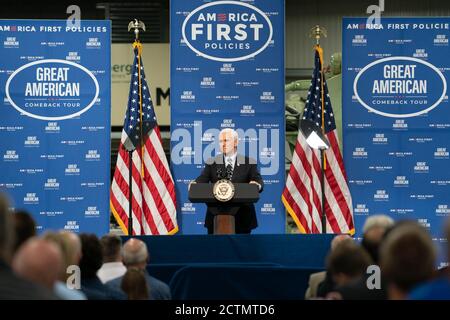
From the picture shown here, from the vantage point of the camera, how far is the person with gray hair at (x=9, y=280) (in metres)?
3.08

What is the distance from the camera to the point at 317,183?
11281 mm

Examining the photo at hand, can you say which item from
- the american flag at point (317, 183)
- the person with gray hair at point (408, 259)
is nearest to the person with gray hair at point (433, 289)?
the person with gray hair at point (408, 259)

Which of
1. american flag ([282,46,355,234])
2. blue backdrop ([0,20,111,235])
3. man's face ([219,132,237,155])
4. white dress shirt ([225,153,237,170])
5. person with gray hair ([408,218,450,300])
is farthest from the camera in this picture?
blue backdrop ([0,20,111,235])

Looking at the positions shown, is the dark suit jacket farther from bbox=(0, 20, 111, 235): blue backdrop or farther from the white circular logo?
bbox=(0, 20, 111, 235): blue backdrop

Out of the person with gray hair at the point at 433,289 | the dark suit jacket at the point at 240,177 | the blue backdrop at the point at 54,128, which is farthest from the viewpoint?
the blue backdrop at the point at 54,128

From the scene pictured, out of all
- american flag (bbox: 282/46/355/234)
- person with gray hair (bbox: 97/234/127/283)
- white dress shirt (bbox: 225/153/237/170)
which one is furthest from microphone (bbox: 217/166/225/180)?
person with gray hair (bbox: 97/234/127/283)

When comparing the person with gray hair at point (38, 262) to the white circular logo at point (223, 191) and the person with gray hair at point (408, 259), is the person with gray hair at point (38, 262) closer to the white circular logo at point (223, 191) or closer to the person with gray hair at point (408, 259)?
the person with gray hair at point (408, 259)

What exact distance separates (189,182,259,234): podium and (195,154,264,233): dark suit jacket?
0.35 metres

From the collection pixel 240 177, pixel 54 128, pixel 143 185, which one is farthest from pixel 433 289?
pixel 54 128

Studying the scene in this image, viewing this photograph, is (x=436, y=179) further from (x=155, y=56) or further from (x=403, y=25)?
(x=155, y=56)

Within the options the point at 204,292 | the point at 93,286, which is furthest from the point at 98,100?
the point at 93,286

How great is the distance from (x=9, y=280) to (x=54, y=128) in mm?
8516

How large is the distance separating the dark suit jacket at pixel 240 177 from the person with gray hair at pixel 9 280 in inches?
248

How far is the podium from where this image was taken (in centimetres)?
890
